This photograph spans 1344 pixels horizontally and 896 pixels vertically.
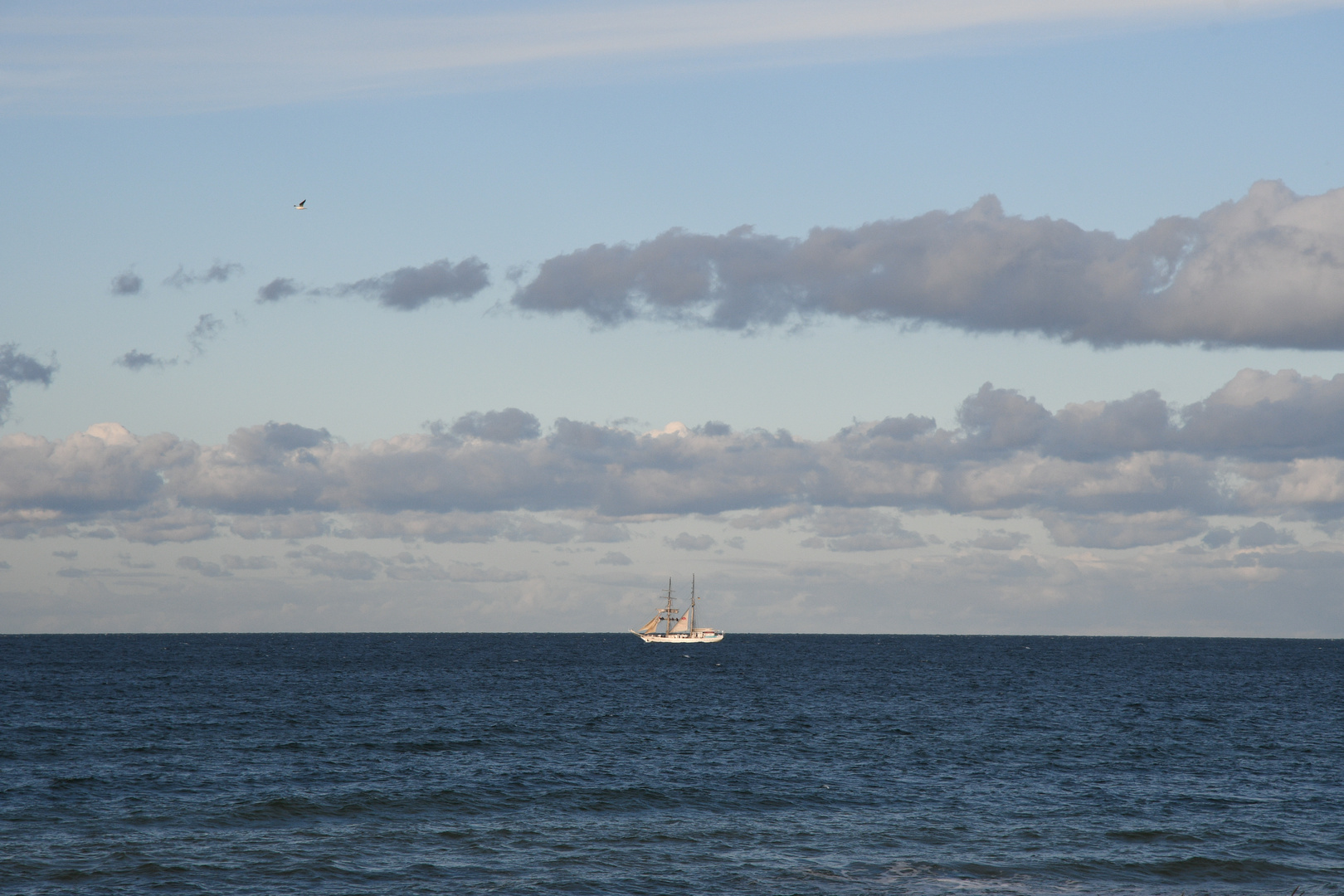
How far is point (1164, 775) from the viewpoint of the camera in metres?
68.1

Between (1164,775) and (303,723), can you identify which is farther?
(303,723)

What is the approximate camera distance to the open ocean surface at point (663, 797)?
43.7 meters

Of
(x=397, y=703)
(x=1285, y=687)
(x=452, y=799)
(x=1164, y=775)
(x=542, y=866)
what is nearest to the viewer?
(x=542, y=866)

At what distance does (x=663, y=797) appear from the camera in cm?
5881

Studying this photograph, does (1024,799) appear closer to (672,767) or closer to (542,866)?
(672,767)

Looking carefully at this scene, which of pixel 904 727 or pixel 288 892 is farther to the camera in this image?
pixel 904 727

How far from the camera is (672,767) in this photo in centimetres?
6856

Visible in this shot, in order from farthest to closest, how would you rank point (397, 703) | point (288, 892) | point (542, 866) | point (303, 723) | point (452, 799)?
point (397, 703)
point (303, 723)
point (452, 799)
point (542, 866)
point (288, 892)

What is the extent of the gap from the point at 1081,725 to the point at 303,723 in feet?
204

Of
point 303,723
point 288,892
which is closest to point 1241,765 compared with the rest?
point 288,892

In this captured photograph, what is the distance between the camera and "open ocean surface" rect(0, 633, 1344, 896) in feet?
143

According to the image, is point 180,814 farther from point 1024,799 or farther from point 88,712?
point 88,712

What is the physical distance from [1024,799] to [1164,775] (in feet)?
45.7

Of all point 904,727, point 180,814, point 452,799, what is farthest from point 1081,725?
point 180,814
